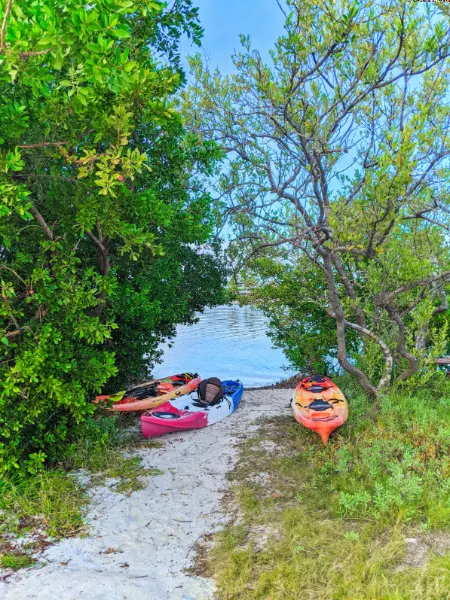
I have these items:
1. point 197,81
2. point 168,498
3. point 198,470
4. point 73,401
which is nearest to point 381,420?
point 198,470

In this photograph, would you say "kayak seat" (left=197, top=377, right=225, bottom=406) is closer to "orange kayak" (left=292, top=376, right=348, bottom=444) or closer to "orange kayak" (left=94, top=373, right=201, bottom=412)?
"orange kayak" (left=94, top=373, right=201, bottom=412)

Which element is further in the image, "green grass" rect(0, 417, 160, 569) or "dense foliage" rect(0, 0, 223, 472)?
"green grass" rect(0, 417, 160, 569)

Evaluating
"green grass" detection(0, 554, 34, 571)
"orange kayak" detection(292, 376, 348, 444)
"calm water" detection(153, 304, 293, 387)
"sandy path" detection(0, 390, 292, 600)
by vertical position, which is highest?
"orange kayak" detection(292, 376, 348, 444)

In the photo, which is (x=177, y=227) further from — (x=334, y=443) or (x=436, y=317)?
(x=436, y=317)

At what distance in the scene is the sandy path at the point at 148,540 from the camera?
4.51m

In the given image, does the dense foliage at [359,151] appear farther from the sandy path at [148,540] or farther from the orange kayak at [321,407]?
the sandy path at [148,540]

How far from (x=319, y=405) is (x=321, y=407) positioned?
0.08m

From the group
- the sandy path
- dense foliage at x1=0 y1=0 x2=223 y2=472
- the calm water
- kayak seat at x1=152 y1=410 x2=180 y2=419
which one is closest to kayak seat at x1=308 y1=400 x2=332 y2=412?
the sandy path

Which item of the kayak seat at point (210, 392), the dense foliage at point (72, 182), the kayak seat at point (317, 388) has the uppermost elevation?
the dense foliage at point (72, 182)

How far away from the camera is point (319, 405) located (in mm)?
7824

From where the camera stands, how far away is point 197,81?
349 inches

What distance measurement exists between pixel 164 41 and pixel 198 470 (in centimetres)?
772

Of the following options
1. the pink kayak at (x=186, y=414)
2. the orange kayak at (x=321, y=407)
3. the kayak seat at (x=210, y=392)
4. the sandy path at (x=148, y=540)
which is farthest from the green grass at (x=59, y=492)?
the orange kayak at (x=321, y=407)

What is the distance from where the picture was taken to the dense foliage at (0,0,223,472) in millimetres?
3822
